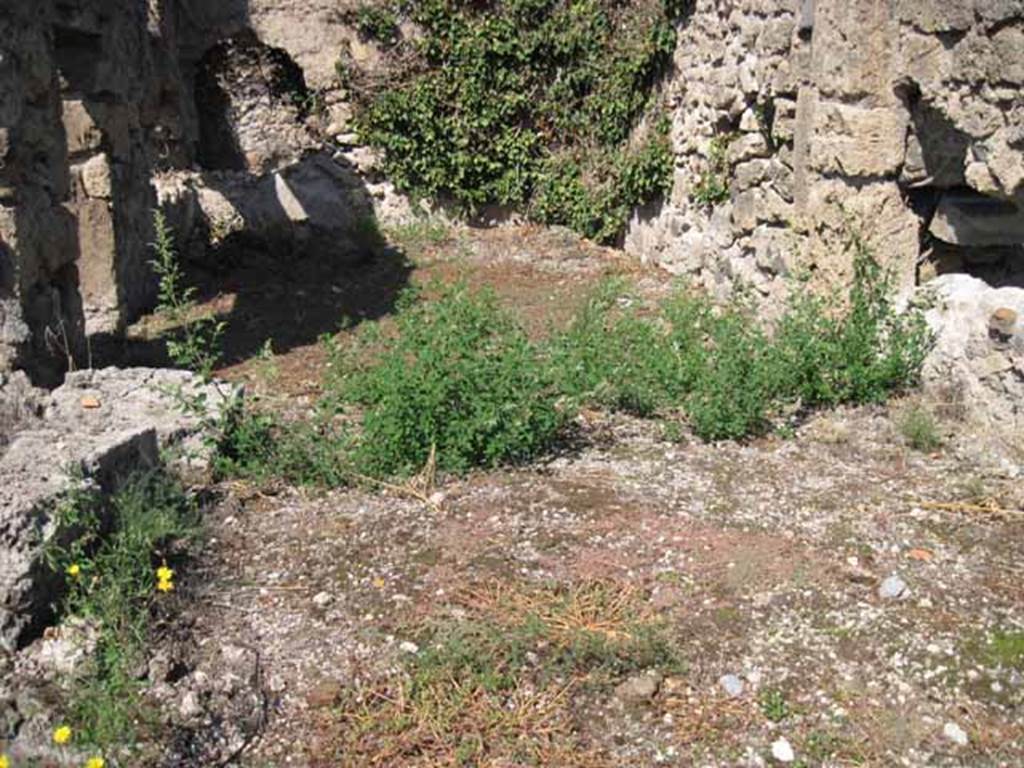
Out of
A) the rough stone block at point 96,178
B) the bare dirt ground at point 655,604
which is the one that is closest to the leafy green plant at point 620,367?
the bare dirt ground at point 655,604

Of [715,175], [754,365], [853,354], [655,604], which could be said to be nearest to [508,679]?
[655,604]

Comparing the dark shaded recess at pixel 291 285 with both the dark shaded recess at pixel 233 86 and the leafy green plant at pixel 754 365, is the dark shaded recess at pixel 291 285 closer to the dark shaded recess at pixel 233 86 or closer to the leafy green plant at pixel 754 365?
the dark shaded recess at pixel 233 86

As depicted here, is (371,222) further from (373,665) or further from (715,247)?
(373,665)

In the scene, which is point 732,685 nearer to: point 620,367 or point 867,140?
point 620,367

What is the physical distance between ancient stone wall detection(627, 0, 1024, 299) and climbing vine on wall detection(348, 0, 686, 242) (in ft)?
6.86

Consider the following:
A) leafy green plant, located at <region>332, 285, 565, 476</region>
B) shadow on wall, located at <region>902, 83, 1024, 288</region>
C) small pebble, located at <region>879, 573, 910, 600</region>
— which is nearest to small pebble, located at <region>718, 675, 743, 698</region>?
small pebble, located at <region>879, 573, 910, 600</region>

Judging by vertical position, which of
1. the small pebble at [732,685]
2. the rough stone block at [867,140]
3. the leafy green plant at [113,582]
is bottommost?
the small pebble at [732,685]

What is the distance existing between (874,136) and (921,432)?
1.83 metres

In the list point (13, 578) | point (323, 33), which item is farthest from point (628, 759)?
point (323, 33)

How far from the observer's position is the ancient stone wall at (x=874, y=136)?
5.40m

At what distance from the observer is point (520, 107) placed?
10750 mm

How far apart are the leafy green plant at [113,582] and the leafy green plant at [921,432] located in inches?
121

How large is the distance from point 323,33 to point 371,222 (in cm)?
189

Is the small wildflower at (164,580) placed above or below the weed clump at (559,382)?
above
